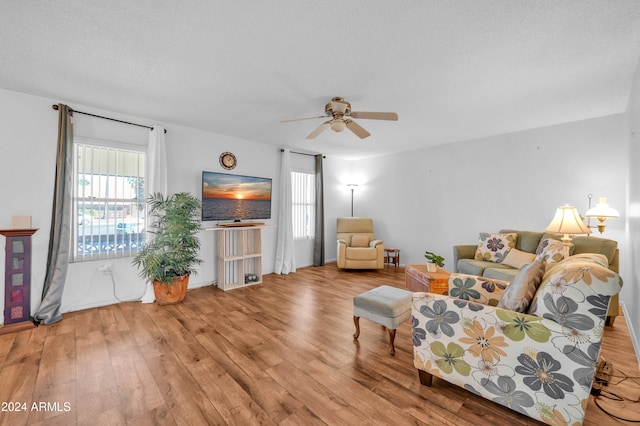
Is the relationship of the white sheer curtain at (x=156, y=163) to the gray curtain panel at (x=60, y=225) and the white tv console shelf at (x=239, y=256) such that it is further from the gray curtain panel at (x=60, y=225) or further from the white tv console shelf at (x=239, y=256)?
the white tv console shelf at (x=239, y=256)

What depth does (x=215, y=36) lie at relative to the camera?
6.48 ft

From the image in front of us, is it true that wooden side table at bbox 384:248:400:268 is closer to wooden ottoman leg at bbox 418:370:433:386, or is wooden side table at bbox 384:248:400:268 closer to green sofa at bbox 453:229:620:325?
green sofa at bbox 453:229:620:325

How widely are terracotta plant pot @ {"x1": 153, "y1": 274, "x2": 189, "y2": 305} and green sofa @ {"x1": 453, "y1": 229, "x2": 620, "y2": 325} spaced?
4016 millimetres

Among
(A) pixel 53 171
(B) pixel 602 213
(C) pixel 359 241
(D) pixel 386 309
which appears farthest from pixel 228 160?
(B) pixel 602 213

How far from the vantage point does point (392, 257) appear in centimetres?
604

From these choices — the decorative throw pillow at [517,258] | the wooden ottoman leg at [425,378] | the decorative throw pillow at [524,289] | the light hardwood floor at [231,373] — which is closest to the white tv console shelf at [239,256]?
the light hardwood floor at [231,373]

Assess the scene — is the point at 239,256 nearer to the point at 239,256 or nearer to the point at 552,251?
the point at 239,256

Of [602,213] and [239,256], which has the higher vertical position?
[602,213]

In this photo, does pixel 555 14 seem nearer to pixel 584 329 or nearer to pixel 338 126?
pixel 338 126

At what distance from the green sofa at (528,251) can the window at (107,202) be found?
4735 millimetres

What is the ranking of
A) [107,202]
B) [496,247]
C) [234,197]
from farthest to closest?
[234,197], [496,247], [107,202]

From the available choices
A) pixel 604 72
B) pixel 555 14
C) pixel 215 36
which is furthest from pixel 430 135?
pixel 215 36

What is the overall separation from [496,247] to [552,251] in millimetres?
766

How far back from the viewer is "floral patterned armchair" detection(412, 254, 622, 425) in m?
1.39
